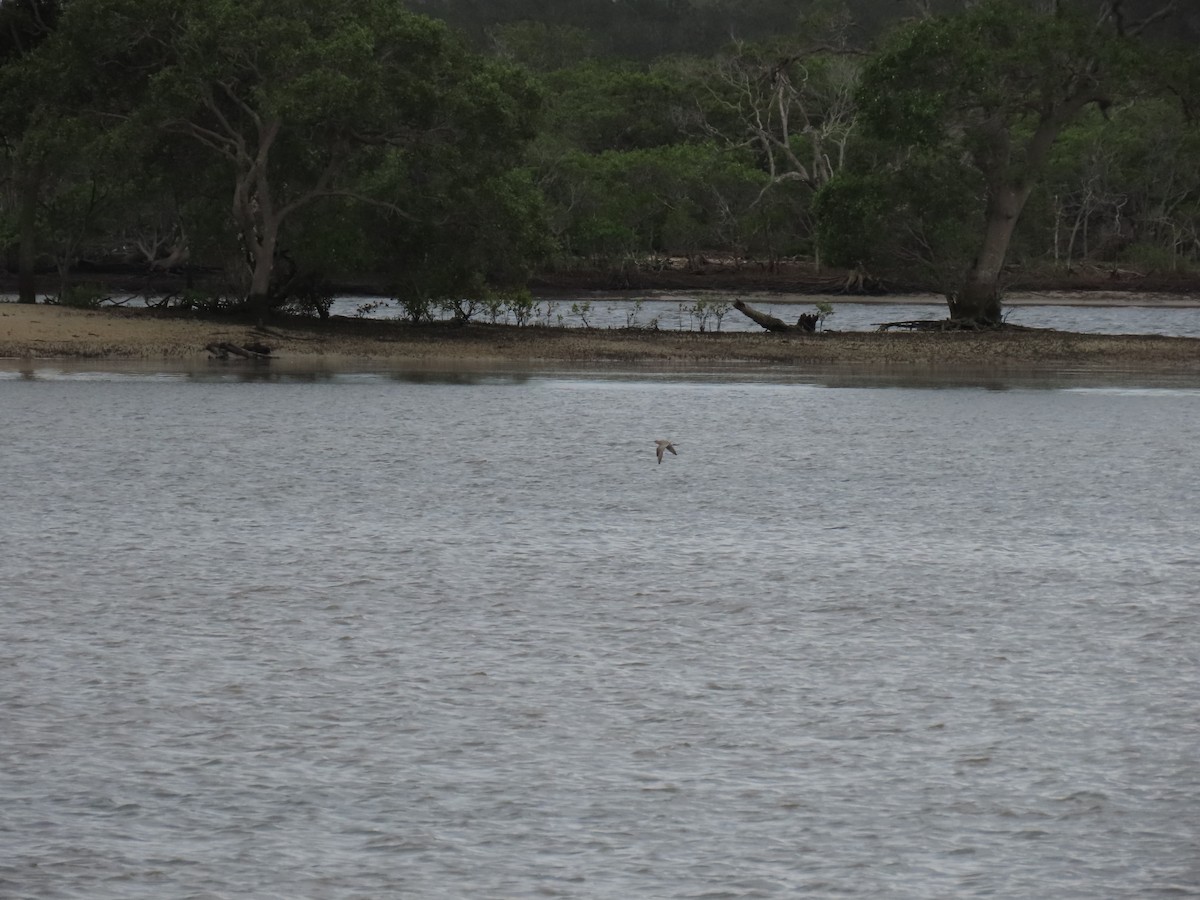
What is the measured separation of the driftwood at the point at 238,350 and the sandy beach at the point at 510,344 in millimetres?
144

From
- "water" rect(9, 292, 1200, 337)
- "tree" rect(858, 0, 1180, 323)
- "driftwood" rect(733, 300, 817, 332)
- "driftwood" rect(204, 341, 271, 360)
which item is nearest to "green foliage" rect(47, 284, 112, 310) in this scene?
"driftwood" rect(204, 341, 271, 360)

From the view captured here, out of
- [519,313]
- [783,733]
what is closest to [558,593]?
[783,733]

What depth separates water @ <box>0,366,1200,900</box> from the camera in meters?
7.00

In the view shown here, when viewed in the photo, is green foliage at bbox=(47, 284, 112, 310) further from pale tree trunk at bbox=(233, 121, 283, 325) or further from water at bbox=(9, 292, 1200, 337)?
water at bbox=(9, 292, 1200, 337)

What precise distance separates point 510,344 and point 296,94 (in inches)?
324

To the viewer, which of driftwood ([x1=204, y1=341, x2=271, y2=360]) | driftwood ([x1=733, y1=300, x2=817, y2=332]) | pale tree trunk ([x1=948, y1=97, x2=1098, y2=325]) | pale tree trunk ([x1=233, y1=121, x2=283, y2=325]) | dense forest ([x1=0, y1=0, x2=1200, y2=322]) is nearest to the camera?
dense forest ([x1=0, y1=0, x2=1200, y2=322])

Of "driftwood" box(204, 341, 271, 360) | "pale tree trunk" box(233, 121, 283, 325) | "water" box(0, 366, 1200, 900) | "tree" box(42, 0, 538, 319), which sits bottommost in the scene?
"water" box(0, 366, 1200, 900)

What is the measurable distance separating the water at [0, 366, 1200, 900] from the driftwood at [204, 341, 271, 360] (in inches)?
711

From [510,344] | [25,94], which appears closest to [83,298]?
[25,94]

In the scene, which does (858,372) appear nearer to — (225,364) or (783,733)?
(225,364)

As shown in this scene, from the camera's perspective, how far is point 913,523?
1681 centimetres

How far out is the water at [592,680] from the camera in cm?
700

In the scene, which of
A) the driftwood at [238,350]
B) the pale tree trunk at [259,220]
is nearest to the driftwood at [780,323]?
A: the pale tree trunk at [259,220]

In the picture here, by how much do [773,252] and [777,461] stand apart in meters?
70.2
